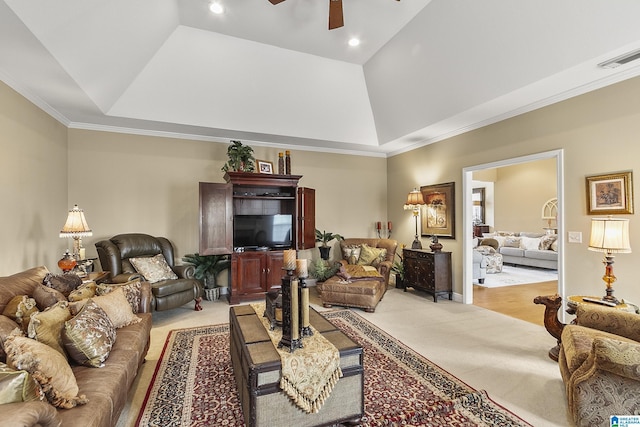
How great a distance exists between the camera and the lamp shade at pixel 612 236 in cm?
285

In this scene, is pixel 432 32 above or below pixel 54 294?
above

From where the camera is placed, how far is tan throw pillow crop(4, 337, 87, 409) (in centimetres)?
147

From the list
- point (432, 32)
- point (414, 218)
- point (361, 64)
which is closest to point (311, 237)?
point (414, 218)

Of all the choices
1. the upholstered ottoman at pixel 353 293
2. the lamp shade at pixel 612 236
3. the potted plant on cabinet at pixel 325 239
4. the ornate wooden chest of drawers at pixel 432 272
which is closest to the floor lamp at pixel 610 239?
the lamp shade at pixel 612 236

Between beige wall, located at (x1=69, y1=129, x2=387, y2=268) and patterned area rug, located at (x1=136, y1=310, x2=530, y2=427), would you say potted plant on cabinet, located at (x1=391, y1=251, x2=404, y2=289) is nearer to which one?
beige wall, located at (x1=69, y1=129, x2=387, y2=268)

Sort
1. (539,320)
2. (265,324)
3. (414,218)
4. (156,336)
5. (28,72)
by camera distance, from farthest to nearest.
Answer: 1. (414,218)
2. (539,320)
3. (156,336)
4. (28,72)
5. (265,324)

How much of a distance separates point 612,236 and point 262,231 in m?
4.74

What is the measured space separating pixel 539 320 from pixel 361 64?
Answer: 15.4 ft

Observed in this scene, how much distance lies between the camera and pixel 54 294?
231cm

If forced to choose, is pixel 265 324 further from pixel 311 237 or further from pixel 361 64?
pixel 361 64

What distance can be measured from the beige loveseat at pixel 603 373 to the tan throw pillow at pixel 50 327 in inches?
130

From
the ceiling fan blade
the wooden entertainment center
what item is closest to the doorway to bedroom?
the wooden entertainment center

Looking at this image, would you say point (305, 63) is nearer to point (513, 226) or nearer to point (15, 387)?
point (15, 387)

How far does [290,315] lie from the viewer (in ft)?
6.76
